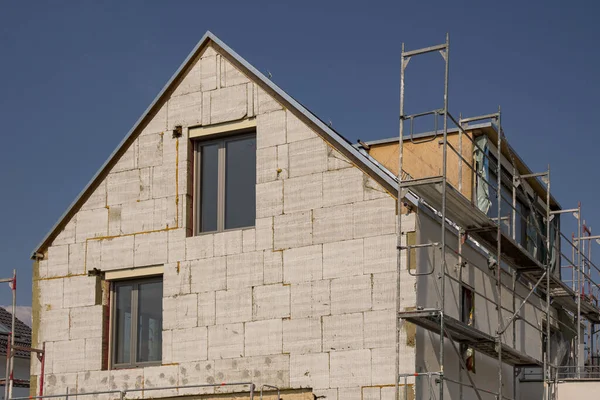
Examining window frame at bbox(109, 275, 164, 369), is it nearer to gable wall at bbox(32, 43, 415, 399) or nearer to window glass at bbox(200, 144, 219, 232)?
gable wall at bbox(32, 43, 415, 399)

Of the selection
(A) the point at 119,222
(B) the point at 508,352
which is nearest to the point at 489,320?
(B) the point at 508,352

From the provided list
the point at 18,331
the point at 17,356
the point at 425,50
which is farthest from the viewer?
the point at 18,331

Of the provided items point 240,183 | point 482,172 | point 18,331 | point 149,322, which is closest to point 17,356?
point 18,331

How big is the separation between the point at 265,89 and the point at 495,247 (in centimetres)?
504

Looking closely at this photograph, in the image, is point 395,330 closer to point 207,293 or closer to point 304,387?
point 304,387

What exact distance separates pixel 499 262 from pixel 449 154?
3.34m

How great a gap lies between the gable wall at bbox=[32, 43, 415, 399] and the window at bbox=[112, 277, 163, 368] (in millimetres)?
291

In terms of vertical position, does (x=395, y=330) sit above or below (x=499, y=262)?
below

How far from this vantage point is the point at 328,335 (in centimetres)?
1598

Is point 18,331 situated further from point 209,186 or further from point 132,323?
point 209,186

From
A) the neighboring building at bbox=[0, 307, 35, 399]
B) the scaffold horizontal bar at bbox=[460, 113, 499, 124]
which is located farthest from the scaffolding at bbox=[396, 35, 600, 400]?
the neighboring building at bbox=[0, 307, 35, 399]

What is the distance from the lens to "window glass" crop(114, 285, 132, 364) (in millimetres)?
18000

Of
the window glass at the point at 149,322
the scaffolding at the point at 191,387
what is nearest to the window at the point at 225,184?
the window glass at the point at 149,322

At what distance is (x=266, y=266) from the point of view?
16828 mm
